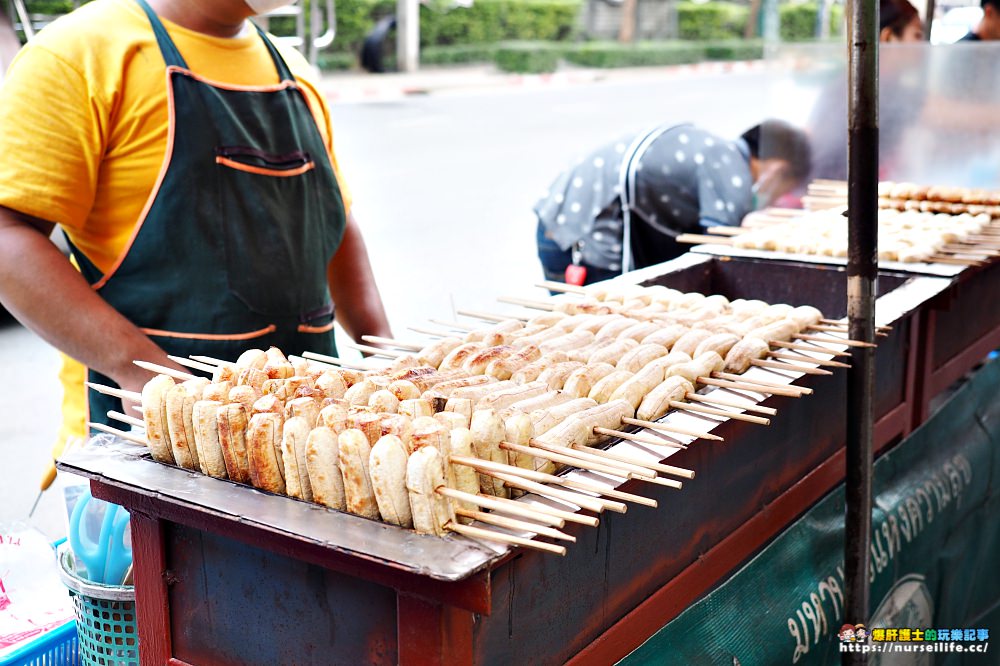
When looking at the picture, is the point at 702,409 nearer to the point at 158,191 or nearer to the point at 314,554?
the point at 314,554

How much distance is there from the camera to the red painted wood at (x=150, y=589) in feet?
6.27

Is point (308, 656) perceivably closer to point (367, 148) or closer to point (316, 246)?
point (316, 246)

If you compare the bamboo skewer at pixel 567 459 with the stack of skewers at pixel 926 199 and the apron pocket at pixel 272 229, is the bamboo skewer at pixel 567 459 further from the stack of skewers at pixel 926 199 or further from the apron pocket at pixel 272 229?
the stack of skewers at pixel 926 199

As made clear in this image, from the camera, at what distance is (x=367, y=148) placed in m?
14.6

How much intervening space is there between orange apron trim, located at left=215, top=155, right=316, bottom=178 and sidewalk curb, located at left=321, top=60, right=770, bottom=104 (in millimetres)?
16560

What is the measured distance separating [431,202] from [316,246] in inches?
366

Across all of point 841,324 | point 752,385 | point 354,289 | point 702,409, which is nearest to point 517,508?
point 702,409

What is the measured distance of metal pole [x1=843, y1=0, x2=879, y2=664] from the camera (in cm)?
222

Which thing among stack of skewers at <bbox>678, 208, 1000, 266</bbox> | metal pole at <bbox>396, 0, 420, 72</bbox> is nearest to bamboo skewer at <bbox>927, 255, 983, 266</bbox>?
stack of skewers at <bbox>678, 208, 1000, 266</bbox>

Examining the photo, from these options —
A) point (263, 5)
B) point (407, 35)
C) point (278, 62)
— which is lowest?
point (278, 62)

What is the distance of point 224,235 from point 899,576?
7.20 ft

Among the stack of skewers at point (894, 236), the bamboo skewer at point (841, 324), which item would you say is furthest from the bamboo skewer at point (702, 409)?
the stack of skewers at point (894, 236)

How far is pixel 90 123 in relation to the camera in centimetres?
258

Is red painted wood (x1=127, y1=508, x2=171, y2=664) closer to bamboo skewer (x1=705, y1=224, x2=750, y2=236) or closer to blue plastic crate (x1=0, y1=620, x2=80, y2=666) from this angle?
blue plastic crate (x1=0, y1=620, x2=80, y2=666)
